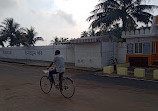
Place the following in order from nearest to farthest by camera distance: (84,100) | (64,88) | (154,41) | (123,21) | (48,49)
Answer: (84,100) → (64,88) → (154,41) → (123,21) → (48,49)

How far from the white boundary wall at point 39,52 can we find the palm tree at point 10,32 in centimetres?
204

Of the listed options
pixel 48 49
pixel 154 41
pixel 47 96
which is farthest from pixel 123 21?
pixel 47 96

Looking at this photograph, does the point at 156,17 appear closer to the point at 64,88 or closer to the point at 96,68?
the point at 96,68

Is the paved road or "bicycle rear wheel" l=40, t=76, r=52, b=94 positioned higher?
"bicycle rear wheel" l=40, t=76, r=52, b=94

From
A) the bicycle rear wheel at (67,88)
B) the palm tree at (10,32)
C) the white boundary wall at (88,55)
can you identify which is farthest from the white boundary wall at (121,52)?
the palm tree at (10,32)

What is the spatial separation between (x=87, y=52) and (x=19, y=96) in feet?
35.4

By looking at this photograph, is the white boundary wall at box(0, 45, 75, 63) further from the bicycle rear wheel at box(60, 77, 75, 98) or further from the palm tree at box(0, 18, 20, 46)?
the bicycle rear wheel at box(60, 77, 75, 98)

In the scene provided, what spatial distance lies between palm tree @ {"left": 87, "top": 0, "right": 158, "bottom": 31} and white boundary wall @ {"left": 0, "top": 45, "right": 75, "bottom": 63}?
459 centimetres

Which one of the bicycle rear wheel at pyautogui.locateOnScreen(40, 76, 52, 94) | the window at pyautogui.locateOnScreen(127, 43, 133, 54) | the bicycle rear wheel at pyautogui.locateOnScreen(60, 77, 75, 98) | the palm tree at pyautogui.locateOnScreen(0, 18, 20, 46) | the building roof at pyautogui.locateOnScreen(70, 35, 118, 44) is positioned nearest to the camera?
the bicycle rear wheel at pyautogui.locateOnScreen(60, 77, 75, 98)

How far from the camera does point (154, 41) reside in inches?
608

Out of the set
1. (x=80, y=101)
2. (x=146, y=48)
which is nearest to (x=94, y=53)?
(x=146, y=48)

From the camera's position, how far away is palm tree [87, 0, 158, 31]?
731 inches

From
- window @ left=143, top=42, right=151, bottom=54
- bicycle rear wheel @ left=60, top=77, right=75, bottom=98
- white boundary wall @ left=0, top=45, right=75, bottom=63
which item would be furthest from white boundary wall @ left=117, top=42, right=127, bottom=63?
bicycle rear wheel @ left=60, top=77, right=75, bottom=98

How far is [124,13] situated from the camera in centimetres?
1872
